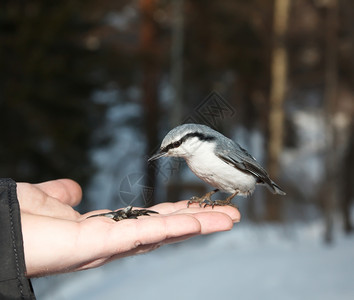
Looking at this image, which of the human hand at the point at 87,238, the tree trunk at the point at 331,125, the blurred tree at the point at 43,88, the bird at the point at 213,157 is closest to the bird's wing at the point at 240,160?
the bird at the point at 213,157

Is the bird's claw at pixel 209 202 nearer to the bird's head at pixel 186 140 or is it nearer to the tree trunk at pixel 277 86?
the bird's head at pixel 186 140

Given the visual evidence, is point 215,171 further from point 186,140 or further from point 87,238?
point 87,238

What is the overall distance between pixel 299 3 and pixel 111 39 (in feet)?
14.6

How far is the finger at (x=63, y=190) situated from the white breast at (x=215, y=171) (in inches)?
26.6

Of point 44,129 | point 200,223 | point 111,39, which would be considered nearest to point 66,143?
point 44,129

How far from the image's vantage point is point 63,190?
7.27ft

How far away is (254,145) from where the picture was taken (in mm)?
8969

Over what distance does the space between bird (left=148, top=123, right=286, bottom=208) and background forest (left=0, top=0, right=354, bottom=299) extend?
13.3 ft

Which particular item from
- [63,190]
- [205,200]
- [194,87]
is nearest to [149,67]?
[194,87]

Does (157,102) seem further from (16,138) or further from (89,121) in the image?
(16,138)

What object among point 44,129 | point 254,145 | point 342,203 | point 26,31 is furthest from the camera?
point 254,145

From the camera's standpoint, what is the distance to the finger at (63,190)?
7.13ft

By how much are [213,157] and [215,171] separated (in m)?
0.06

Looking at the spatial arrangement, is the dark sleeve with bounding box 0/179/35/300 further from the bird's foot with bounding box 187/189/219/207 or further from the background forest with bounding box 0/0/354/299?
the background forest with bounding box 0/0/354/299
